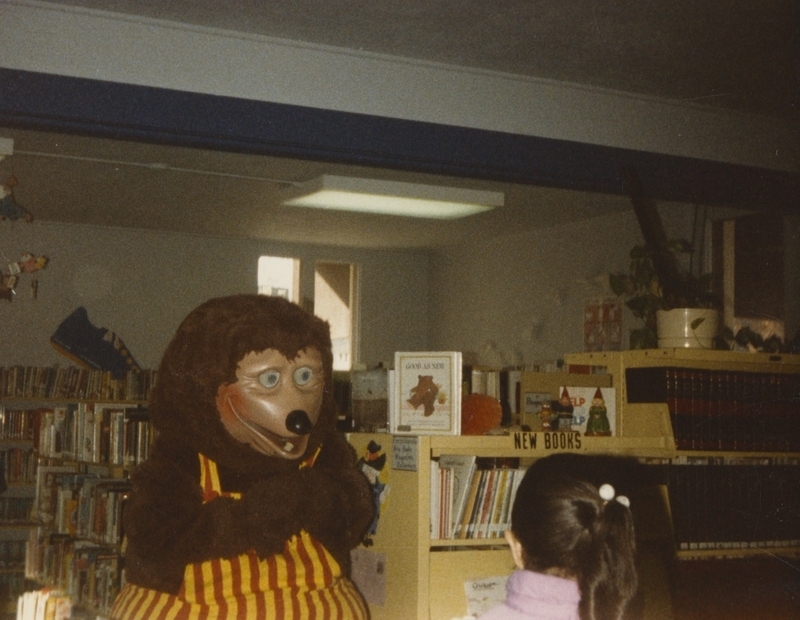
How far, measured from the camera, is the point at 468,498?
2607mm

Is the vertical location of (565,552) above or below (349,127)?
below

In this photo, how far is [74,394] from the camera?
7105 millimetres

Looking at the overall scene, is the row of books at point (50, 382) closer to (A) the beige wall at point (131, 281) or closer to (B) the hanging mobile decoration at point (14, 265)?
(A) the beige wall at point (131, 281)

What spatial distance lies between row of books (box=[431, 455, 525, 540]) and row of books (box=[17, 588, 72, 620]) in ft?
9.59

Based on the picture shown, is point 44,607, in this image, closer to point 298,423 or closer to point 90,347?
point 298,423

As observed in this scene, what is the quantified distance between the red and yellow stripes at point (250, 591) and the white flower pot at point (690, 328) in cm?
157

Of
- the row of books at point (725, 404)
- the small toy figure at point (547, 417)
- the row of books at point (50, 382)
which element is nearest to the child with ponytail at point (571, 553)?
the small toy figure at point (547, 417)

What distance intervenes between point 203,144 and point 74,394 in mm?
4380

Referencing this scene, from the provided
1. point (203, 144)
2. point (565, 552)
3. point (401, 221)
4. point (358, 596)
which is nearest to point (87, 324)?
point (401, 221)

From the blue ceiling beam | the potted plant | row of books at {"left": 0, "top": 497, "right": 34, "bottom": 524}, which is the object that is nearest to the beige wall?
row of books at {"left": 0, "top": 497, "right": 34, "bottom": 524}

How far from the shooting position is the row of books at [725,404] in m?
3.09

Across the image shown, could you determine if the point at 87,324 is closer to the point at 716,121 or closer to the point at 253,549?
the point at 716,121

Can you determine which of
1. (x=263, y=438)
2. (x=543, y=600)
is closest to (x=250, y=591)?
(x=263, y=438)

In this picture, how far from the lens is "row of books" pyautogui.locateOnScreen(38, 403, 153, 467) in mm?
4781
